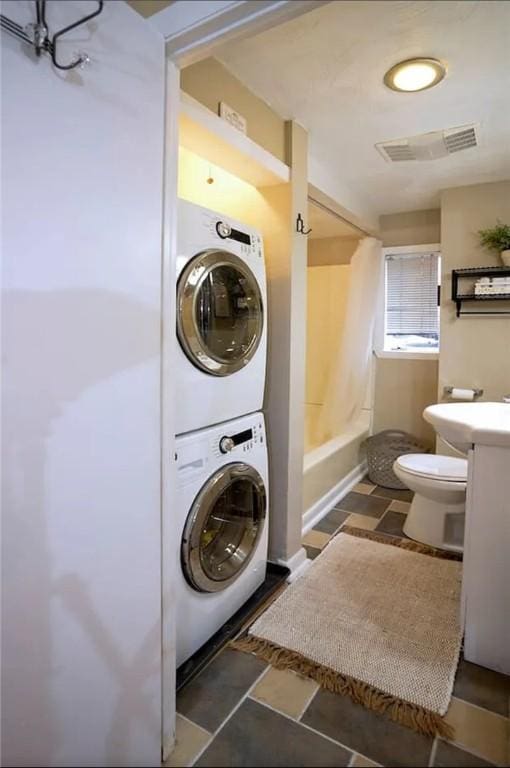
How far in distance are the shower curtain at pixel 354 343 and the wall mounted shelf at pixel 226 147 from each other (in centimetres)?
161

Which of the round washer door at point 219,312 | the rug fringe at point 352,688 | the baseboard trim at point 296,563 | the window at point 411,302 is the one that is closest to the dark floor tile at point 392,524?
the baseboard trim at point 296,563

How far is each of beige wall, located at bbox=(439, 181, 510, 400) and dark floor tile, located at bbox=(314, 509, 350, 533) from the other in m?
1.17

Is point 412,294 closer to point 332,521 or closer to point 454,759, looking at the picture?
point 332,521

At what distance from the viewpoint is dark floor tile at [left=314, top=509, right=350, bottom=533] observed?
2.62m

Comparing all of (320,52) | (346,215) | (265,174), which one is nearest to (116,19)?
(320,52)

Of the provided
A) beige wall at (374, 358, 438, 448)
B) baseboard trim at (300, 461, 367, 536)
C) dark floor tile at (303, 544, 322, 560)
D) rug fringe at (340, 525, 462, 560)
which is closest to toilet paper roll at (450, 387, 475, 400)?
beige wall at (374, 358, 438, 448)

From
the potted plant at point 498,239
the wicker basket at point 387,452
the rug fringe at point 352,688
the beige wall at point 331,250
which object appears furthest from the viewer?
the beige wall at point 331,250

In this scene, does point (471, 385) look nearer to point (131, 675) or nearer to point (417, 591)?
point (417, 591)

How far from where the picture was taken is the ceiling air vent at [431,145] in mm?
2127

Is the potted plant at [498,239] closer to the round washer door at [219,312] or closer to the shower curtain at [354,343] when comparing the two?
the shower curtain at [354,343]

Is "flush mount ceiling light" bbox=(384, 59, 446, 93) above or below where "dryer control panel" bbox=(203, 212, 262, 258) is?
above

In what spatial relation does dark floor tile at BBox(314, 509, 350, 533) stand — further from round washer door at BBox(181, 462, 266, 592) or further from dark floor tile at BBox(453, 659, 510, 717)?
dark floor tile at BBox(453, 659, 510, 717)

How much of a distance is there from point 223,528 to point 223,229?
3.91 feet

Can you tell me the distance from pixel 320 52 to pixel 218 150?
484 millimetres
